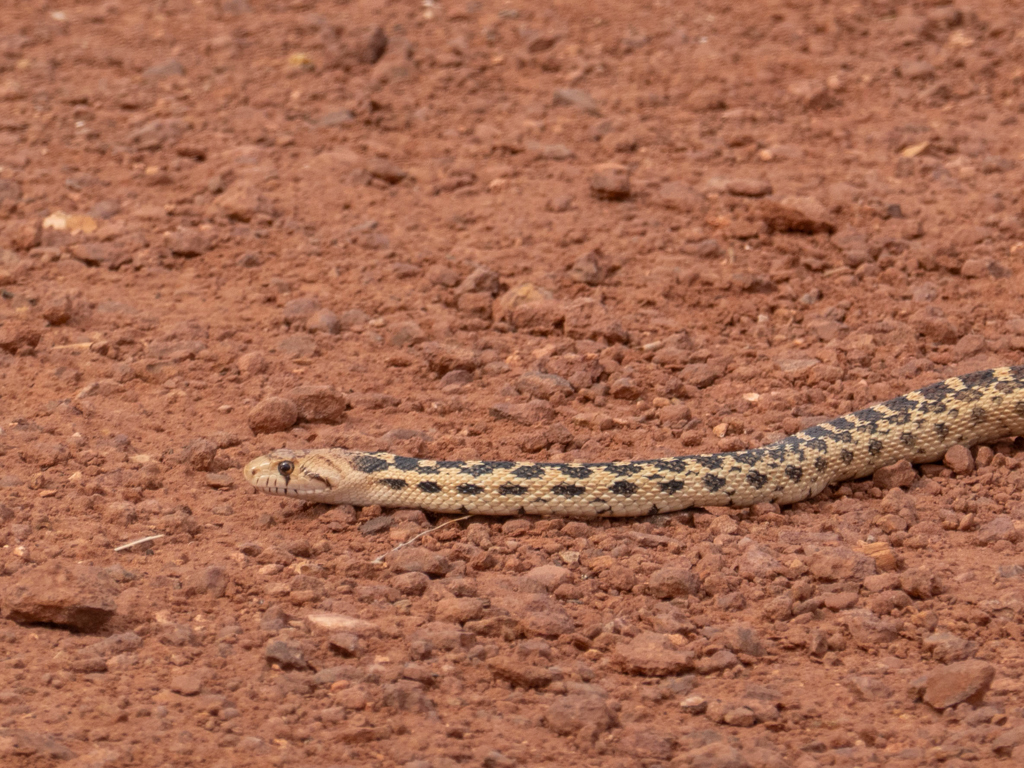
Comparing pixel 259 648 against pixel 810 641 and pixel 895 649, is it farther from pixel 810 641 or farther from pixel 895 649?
pixel 895 649

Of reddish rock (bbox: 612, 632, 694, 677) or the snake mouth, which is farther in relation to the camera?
the snake mouth

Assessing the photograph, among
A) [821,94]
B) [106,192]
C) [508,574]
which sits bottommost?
[508,574]

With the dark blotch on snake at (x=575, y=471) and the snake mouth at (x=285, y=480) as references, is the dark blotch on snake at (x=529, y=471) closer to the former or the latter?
the dark blotch on snake at (x=575, y=471)

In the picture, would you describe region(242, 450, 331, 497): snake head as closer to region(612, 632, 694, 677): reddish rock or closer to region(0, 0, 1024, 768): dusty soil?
region(0, 0, 1024, 768): dusty soil

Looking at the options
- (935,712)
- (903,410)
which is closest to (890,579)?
(935,712)

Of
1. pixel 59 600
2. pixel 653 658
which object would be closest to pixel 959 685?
pixel 653 658

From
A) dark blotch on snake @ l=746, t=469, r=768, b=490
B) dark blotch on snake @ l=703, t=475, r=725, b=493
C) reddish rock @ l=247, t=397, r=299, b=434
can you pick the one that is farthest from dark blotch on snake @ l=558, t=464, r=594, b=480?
reddish rock @ l=247, t=397, r=299, b=434
